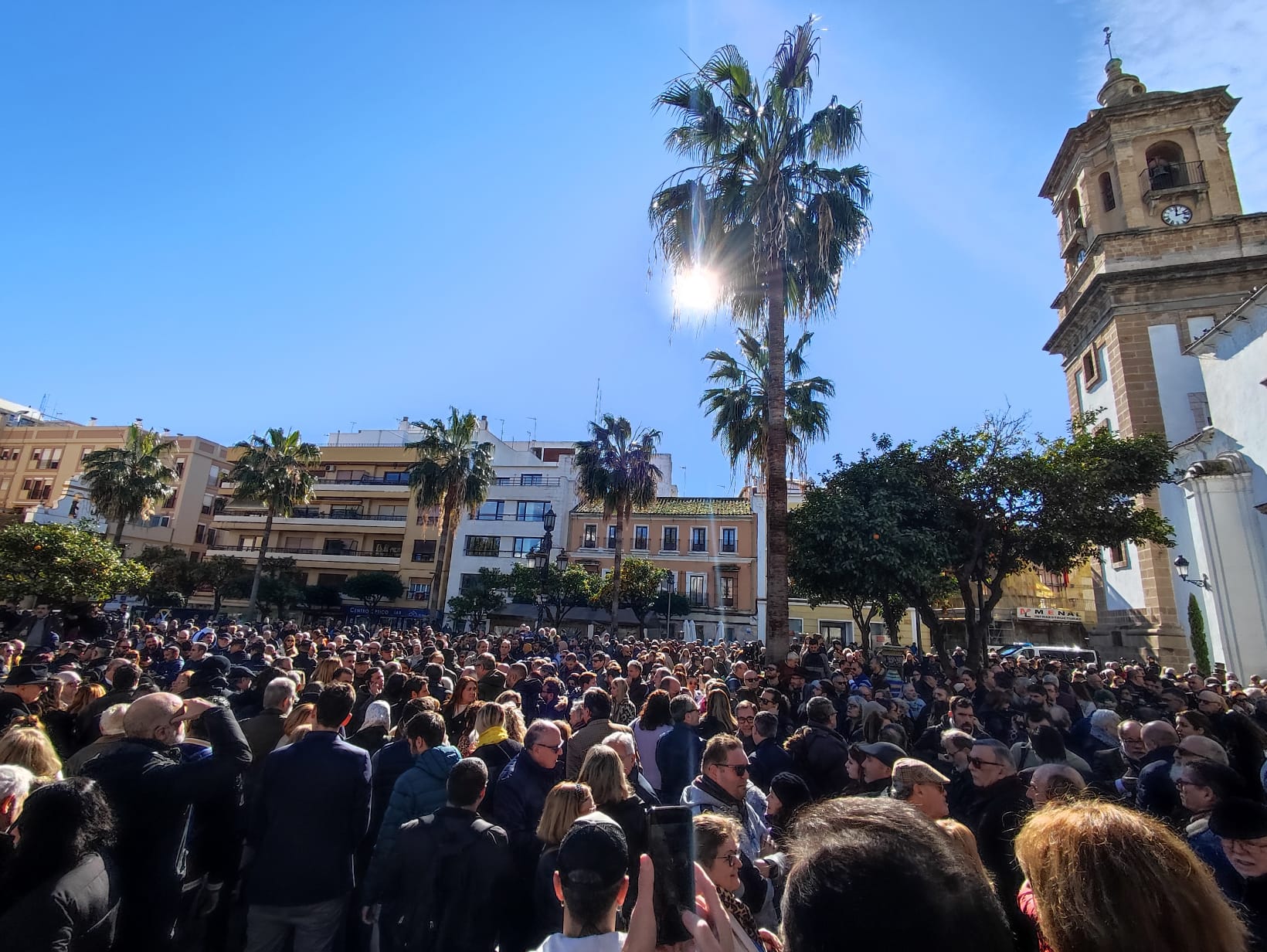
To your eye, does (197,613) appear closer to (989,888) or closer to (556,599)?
(556,599)

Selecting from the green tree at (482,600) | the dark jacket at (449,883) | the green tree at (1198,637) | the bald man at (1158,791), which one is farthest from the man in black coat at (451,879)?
the green tree at (482,600)

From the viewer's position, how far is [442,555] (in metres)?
35.5

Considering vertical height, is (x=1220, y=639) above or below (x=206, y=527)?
below

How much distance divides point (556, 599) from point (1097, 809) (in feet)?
107

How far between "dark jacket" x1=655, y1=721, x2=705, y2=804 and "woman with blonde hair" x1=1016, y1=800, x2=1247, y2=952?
366 cm

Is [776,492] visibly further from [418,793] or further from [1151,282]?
[1151,282]

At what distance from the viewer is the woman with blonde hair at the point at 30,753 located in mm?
2936

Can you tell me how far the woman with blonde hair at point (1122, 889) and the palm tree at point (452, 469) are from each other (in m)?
30.2

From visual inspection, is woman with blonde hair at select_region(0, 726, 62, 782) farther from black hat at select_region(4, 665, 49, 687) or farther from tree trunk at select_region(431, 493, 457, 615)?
tree trunk at select_region(431, 493, 457, 615)

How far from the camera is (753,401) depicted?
61.3ft

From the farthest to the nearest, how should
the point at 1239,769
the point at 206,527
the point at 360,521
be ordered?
1. the point at 206,527
2. the point at 360,521
3. the point at 1239,769

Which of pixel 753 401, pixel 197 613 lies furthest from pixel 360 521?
pixel 753 401

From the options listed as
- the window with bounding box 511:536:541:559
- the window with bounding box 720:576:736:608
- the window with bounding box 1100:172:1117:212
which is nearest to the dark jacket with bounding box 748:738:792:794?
the window with bounding box 1100:172:1117:212

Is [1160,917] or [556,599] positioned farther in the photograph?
[556,599]
